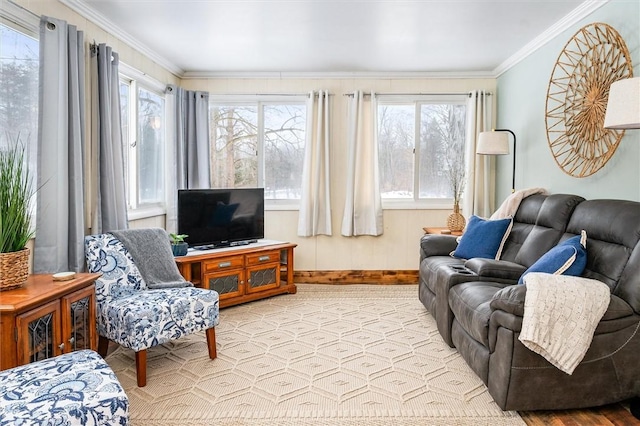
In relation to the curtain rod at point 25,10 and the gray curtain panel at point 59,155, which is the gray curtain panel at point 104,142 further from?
the curtain rod at point 25,10

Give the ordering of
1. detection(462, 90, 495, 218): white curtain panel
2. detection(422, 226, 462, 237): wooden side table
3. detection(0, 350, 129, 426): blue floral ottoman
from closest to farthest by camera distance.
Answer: detection(0, 350, 129, 426): blue floral ottoman, detection(422, 226, 462, 237): wooden side table, detection(462, 90, 495, 218): white curtain panel

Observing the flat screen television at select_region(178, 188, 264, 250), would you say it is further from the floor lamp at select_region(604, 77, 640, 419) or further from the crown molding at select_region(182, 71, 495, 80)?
the floor lamp at select_region(604, 77, 640, 419)

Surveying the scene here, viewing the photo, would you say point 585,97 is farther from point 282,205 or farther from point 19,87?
point 19,87

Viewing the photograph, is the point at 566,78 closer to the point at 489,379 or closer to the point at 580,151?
the point at 580,151

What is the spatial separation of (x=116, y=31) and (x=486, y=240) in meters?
3.53

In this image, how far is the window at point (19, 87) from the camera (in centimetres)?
275

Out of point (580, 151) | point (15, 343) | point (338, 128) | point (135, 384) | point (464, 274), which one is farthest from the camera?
point (338, 128)

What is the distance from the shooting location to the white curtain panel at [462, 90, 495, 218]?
210 inches

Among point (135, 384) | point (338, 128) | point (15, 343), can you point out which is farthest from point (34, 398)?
point (338, 128)

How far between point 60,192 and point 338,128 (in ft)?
10.9

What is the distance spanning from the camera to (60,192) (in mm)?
2922

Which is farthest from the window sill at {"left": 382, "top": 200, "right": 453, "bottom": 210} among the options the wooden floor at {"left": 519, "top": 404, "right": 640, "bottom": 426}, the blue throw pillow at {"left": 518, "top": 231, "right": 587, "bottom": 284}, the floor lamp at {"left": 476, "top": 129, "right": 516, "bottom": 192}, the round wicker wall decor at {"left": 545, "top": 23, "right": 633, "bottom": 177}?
the wooden floor at {"left": 519, "top": 404, "right": 640, "bottom": 426}

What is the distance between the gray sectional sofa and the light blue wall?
0.28 m

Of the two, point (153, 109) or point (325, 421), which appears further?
point (153, 109)
